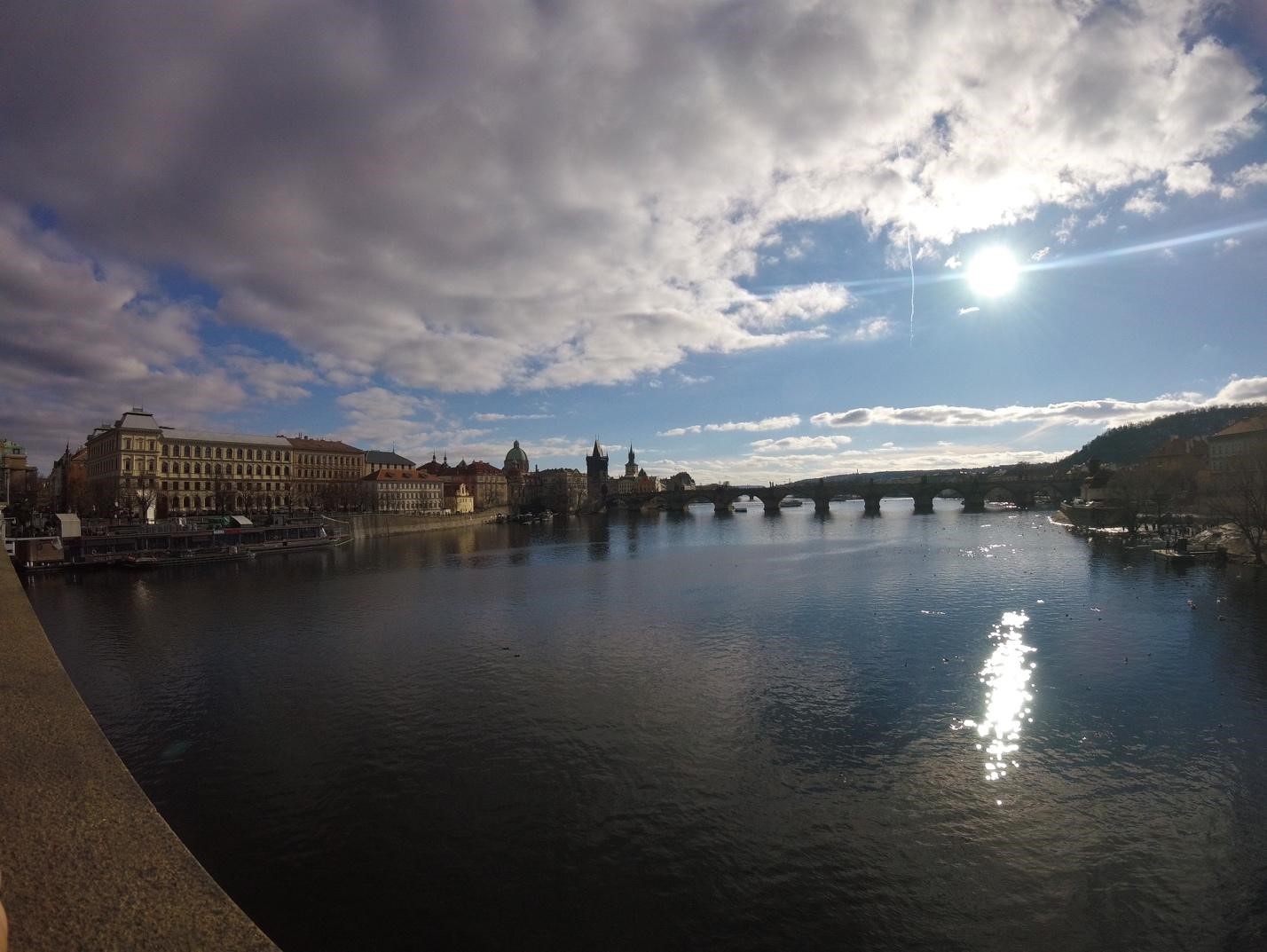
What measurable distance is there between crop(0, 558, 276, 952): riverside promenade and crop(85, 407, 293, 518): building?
100428mm

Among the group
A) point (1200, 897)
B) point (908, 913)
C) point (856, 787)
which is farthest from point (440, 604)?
point (1200, 897)

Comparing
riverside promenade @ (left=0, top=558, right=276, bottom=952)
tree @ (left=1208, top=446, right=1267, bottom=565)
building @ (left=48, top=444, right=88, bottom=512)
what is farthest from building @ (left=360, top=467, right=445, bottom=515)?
riverside promenade @ (left=0, top=558, right=276, bottom=952)

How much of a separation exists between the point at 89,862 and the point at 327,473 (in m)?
149

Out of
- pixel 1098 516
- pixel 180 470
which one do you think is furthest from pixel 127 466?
pixel 1098 516

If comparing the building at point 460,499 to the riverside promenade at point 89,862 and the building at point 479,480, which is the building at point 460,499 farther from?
the riverside promenade at point 89,862

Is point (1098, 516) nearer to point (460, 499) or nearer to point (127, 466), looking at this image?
point (460, 499)

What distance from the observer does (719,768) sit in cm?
1636

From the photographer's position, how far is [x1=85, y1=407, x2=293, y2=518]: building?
339 feet

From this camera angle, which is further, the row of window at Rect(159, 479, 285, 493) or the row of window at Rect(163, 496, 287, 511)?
the row of window at Rect(159, 479, 285, 493)

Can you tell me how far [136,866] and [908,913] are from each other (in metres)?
11.4

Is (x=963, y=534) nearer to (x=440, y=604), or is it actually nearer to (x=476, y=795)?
(x=440, y=604)

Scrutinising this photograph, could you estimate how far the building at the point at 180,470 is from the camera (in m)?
103

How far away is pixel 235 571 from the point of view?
6209 centimetres

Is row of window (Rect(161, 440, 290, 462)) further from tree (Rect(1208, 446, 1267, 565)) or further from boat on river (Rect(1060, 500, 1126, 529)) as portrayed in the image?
tree (Rect(1208, 446, 1267, 565))
